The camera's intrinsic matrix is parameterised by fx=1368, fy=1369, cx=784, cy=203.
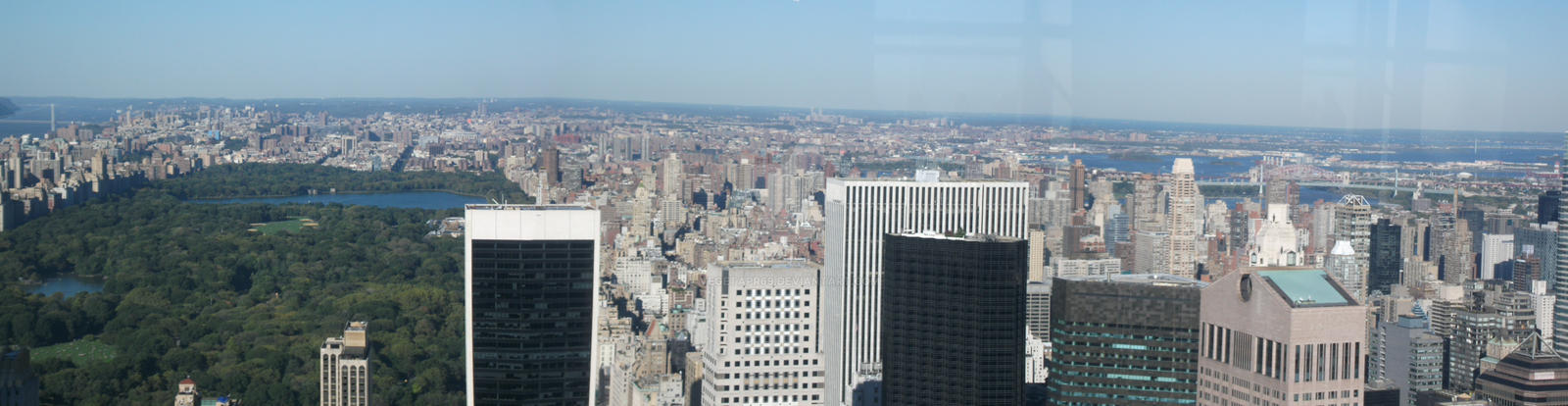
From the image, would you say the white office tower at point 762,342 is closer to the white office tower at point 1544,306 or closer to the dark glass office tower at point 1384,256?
the dark glass office tower at point 1384,256

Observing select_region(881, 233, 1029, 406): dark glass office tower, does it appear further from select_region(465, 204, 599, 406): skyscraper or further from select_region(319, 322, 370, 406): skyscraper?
select_region(319, 322, 370, 406): skyscraper

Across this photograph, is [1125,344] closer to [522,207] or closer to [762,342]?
[762,342]

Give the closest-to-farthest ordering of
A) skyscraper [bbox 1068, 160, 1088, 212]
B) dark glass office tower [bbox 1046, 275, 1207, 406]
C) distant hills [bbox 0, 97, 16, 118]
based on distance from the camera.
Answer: dark glass office tower [bbox 1046, 275, 1207, 406], skyscraper [bbox 1068, 160, 1088, 212], distant hills [bbox 0, 97, 16, 118]

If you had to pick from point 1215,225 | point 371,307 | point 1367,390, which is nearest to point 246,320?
point 371,307

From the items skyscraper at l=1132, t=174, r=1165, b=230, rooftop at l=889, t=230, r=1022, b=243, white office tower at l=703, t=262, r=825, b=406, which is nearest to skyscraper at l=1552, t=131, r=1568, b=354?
skyscraper at l=1132, t=174, r=1165, b=230

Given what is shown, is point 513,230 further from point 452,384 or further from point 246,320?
point 246,320

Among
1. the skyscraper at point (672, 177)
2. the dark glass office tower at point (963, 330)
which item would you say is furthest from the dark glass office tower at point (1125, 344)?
the skyscraper at point (672, 177)
